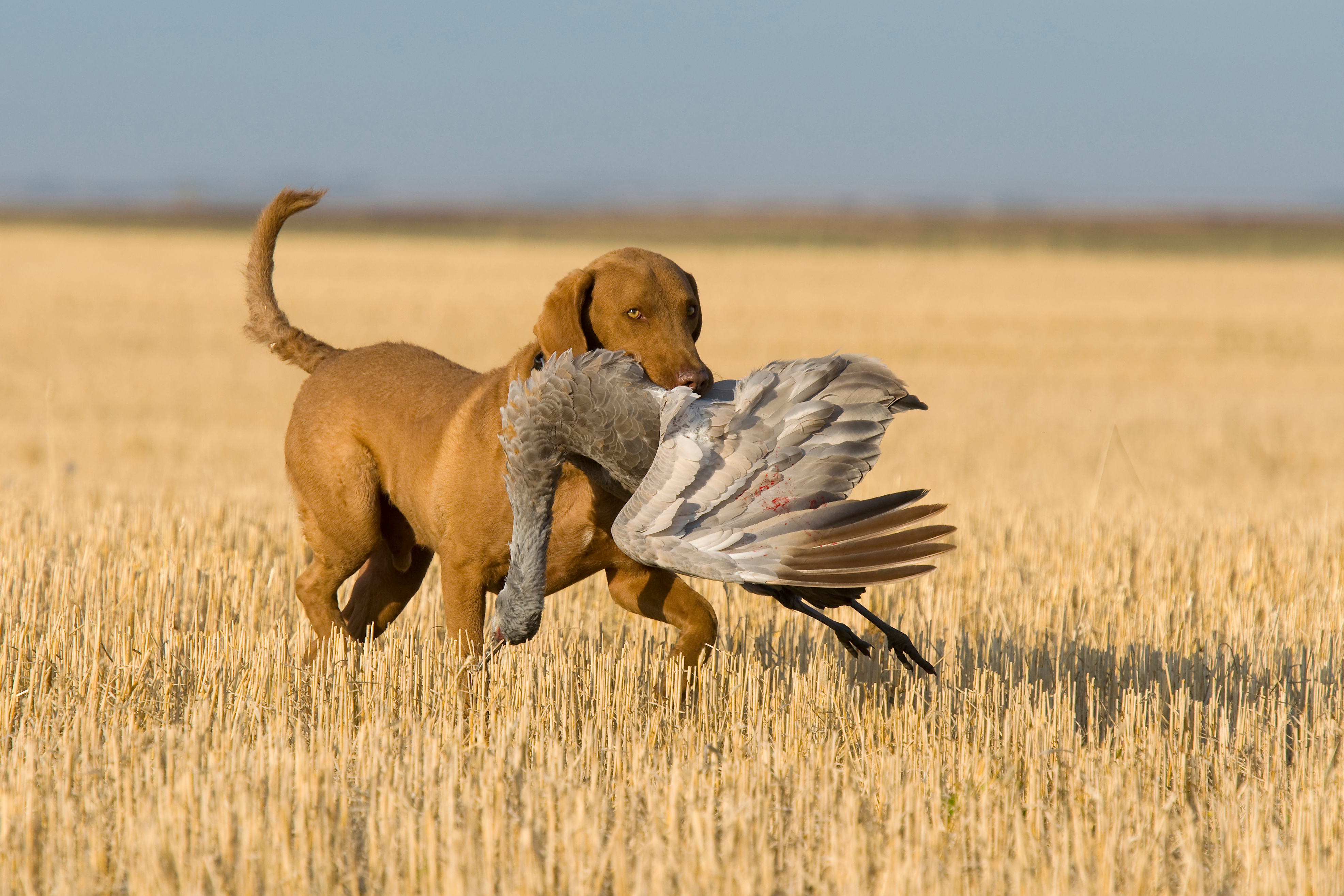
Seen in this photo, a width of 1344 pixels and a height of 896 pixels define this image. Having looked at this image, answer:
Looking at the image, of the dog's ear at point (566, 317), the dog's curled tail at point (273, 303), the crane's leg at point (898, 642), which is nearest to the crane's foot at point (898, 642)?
the crane's leg at point (898, 642)

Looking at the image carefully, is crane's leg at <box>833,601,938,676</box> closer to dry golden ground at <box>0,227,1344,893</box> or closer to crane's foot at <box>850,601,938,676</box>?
crane's foot at <box>850,601,938,676</box>

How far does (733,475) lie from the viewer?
149 inches

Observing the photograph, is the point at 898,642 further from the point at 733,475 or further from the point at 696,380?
the point at 696,380

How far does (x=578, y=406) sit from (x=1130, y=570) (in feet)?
12.2

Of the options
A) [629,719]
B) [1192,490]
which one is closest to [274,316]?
[629,719]

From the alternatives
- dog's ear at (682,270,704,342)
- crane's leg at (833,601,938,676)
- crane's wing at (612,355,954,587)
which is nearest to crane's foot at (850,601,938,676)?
crane's leg at (833,601,938,676)

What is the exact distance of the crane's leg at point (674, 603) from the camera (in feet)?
15.0

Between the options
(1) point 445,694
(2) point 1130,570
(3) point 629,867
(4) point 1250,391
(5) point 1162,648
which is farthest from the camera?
(4) point 1250,391

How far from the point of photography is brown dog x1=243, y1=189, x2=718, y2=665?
4.53 meters

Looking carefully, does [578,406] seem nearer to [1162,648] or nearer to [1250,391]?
[1162,648]

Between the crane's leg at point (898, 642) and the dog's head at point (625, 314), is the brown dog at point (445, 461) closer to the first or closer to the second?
the dog's head at point (625, 314)

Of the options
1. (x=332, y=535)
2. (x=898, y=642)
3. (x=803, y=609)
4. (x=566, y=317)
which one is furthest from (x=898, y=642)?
(x=332, y=535)

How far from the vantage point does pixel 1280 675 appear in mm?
4926

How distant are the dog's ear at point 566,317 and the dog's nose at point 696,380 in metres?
0.39
